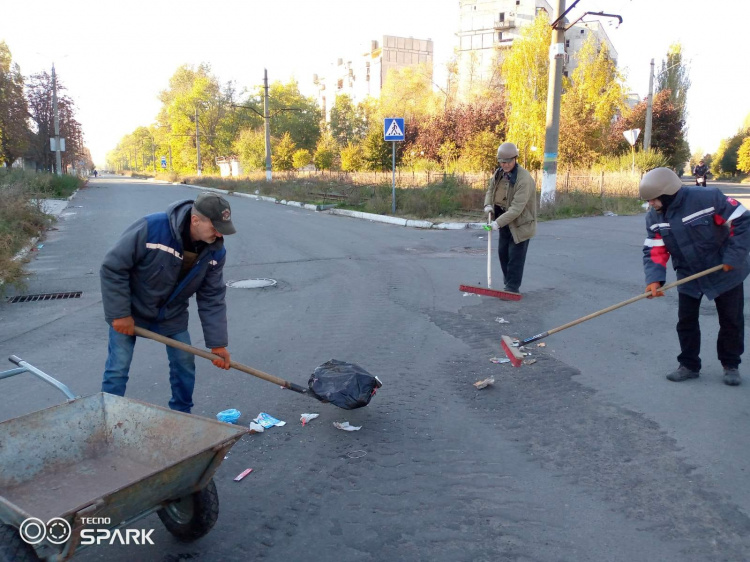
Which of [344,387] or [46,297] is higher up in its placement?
[344,387]

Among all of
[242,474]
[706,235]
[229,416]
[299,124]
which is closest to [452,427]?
[242,474]

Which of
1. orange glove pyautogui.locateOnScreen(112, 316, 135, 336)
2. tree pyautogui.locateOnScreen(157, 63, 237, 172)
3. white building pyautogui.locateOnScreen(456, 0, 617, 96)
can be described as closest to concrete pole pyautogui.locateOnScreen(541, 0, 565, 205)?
orange glove pyautogui.locateOnScreen(112, 316, 135, 336)

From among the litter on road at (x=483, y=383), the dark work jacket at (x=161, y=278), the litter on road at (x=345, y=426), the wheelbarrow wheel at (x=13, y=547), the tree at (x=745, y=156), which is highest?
the tree at (x=745, y=156)

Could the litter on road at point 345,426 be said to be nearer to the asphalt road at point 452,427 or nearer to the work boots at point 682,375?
the asphalt road at point 452,427

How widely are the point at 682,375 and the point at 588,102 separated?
26856 millimetres

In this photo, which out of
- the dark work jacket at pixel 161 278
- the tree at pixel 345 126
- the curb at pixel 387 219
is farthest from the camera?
the tree at pixel 345 126

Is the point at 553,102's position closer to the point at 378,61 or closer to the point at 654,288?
the point at 654,288

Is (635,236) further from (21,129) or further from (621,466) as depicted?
(21,129)

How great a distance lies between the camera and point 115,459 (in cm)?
298

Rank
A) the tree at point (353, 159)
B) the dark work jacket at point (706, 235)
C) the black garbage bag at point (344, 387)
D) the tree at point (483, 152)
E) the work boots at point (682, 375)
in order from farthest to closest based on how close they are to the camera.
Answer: the tree at point (353, 159) < the tree at point (483, 152) < the work boots at point (682, 375) < the dark work jacket at point (706, 235) < the black garbage bag at point (344, 387)

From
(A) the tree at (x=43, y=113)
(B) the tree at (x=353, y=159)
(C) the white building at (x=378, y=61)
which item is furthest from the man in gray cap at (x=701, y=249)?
(C) the white building at (x=378, y=61)

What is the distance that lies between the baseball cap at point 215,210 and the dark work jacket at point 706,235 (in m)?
3.43

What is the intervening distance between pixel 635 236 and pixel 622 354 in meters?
8.79

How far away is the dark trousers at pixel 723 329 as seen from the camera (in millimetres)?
4559
